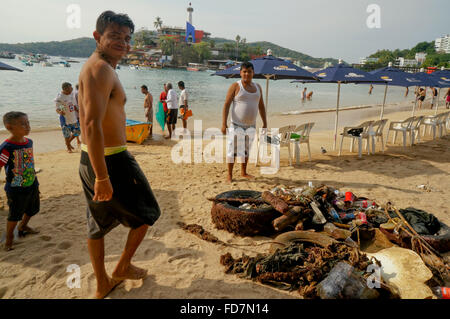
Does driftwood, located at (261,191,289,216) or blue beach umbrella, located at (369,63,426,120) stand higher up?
blue beach umbrella, located at (369,63,426,120)

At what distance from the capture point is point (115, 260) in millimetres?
3053

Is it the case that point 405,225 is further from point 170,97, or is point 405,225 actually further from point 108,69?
point 170,97

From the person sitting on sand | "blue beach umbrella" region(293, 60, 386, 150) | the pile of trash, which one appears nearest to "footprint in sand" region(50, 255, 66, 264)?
the person sitting on sand

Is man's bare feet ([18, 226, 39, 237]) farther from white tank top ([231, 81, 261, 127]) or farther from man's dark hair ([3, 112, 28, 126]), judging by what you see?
white tank top ([231, 81, 261, 127])

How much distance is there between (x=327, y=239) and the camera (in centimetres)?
321

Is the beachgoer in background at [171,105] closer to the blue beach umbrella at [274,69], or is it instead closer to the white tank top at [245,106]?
the blue beach umbrella at [274,69]

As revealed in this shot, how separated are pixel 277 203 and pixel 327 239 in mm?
734

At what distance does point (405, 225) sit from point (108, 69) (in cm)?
362

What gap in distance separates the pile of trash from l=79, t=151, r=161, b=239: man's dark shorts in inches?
48.2

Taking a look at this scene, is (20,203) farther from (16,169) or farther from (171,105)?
(171,105)

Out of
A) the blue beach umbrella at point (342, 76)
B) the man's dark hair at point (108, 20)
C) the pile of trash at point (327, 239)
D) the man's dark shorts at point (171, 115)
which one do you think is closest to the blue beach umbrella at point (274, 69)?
the blue beach umbrella at point (342, 76)

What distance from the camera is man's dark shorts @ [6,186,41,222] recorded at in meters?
3.17

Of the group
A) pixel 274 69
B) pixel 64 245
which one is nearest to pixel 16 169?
pixel 64 245

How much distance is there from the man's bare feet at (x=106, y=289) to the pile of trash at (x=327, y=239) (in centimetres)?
110
